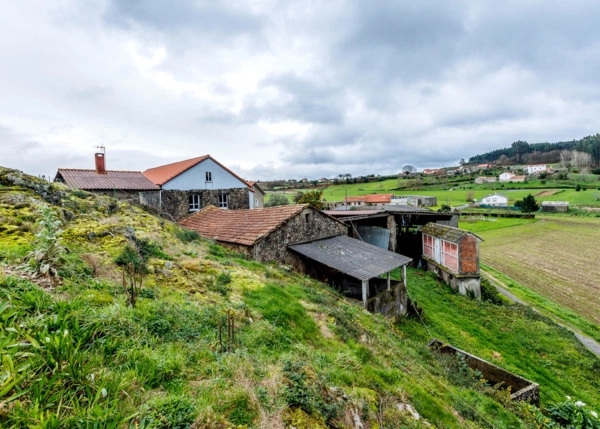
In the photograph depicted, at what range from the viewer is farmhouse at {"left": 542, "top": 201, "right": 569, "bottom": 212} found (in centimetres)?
6219

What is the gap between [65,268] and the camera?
199 inches

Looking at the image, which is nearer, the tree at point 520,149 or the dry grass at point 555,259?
the dry grass at point 555,259

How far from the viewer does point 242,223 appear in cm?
1521

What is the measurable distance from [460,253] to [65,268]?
67.0 feet

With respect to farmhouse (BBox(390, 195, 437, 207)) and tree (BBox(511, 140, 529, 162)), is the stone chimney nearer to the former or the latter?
farmhouse (BBox(390, 195, 437, 207))

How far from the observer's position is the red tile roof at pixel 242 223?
12977 mm

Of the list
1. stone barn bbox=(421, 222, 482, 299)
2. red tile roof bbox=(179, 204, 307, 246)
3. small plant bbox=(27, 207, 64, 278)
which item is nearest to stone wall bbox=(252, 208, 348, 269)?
red tile roof bbox=(179, 204, 307, 246)

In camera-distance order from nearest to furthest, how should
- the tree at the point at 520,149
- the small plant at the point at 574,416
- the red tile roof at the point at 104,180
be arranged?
the small plant at the point at 574,416, the red tile roof at the point at 104,180, the tree at the point at 520,149

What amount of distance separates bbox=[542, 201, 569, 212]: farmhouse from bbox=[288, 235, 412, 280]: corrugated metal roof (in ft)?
228

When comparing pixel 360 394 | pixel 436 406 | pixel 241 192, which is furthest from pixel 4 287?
pixel 241 192

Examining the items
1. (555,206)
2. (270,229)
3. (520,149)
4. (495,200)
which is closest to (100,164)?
(270,229)

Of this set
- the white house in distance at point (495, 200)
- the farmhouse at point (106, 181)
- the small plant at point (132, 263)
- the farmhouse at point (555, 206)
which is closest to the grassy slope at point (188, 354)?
the small plant at point (132, 263)

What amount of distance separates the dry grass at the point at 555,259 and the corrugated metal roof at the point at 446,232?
26.3 ft

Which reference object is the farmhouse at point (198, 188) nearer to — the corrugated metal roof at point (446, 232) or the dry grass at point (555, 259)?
the corrugated metal roof at point (446, 232)
